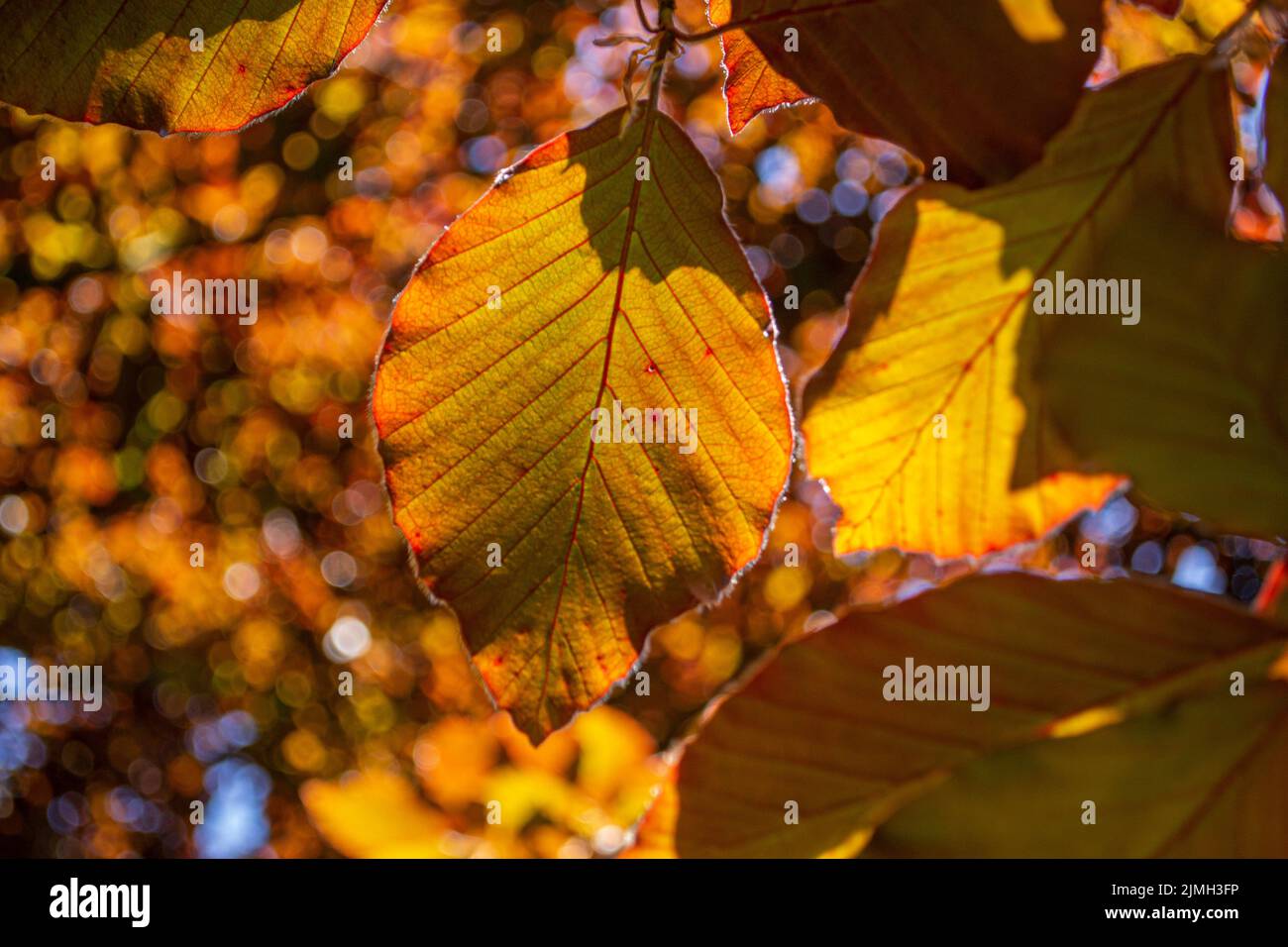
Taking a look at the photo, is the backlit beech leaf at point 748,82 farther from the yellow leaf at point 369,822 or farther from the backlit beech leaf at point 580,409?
the yellow leaf at point 369,822

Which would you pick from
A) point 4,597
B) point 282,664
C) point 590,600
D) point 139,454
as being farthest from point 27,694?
point 590,600

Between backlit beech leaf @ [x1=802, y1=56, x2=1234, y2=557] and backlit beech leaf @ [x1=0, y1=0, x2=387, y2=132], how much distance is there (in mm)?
280

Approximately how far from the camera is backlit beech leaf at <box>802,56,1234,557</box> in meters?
0.45

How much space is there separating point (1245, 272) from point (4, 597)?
5.00 m

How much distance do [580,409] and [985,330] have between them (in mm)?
223

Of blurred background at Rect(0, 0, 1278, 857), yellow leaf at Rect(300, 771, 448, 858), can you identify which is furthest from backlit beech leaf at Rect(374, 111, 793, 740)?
blurred background at Rect(0, 0, 1278, 857)

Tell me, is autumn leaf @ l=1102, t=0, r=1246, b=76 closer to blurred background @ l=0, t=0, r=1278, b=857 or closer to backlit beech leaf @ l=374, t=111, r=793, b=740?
backlit beech leaf @ l=374, t=111, r=793, b=740

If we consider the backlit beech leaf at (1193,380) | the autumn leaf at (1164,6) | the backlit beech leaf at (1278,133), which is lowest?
the backlit beech leaf at (1193,380)

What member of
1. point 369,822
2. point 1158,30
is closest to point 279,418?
point 369,822

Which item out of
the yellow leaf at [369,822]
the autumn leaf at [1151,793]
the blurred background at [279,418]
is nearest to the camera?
the autumn leaf at [1151,793]

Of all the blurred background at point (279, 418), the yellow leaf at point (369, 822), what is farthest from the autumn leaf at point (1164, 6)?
the blurred background at point (279, 418)

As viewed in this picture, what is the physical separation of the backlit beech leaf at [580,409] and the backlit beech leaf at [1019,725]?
8cm

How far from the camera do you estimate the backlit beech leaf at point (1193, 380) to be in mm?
388

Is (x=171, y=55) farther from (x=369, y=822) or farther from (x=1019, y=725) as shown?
(x=369, y=822)
